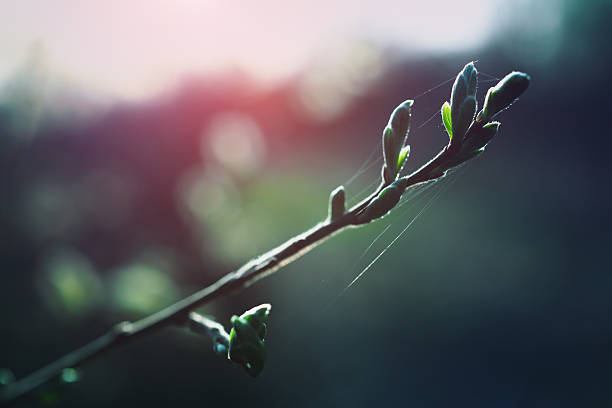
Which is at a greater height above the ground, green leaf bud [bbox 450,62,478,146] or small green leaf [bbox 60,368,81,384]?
green leaf bud [bbox 450,62,478,146]

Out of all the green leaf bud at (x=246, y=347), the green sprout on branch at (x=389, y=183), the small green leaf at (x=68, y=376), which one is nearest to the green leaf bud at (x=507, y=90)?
the green sprout on branch at (x=389, y=183)

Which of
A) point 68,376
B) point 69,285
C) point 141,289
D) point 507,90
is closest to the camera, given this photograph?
point 507,90

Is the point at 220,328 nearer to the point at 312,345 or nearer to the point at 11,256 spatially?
the point at 11,256

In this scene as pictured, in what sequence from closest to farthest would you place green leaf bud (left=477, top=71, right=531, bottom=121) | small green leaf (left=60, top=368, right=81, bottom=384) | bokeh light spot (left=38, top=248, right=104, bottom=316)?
green leaf bud (left=477, top=71, right=531, bottom=121) < small green leaf (left=60, top=368, right=81, bottom=384) < bokeh light spot (left=38, top=248, right=104, bottom=316)

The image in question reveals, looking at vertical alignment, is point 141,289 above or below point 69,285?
below

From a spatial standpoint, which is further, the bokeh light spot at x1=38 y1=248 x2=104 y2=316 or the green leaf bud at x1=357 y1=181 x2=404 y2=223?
the bokeh light spot at x1=38 y1=248 x2=104 y2=316

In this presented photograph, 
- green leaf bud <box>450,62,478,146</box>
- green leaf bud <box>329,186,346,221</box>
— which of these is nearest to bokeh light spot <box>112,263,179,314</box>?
green leaf bud <box>329,186,346,221</box>

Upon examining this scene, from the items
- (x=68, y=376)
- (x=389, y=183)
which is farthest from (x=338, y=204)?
(x=68, y=376)

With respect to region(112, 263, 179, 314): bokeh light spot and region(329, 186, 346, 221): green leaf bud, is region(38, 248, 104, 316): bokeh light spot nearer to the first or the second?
region(112, 263, 179, 314): bokeh light spot

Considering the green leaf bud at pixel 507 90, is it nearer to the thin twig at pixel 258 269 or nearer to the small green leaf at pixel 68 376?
the thin twig at pixel 258 269

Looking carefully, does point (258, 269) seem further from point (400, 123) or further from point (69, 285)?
point (69, 285)

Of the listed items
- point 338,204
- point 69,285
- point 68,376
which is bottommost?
point 69,285
